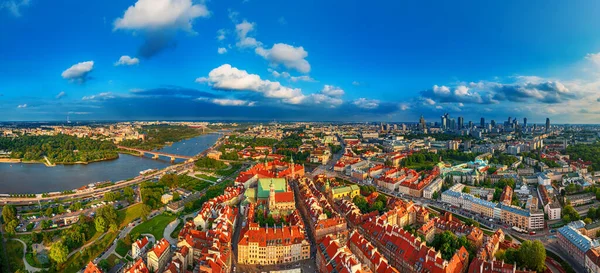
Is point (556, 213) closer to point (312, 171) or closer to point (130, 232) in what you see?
point (312, 171)

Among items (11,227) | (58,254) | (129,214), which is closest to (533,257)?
(58,254)

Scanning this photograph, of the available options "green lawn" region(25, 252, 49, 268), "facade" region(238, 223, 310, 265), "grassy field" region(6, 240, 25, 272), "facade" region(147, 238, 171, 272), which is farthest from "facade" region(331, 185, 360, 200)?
"grassy field" region(6, 240, 25, 272)

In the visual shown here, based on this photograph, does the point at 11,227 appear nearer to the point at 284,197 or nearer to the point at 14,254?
the point at 14,254

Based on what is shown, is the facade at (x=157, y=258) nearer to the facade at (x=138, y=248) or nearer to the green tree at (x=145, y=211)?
the facade at (x=138, y=248)

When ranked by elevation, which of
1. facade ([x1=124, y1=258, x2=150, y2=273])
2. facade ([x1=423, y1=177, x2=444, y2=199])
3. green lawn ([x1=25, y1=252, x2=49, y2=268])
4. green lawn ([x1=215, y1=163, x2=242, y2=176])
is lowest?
green lawn ([x1=25, y1=252, x2=49, y2=268])

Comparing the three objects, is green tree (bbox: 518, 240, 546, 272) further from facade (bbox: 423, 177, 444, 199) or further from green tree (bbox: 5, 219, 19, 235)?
green tree (bbox: 5, 219, 19, 235)

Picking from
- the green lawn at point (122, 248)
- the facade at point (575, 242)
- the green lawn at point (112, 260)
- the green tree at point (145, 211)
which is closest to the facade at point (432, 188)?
Result: the facade at point (575, 242)
